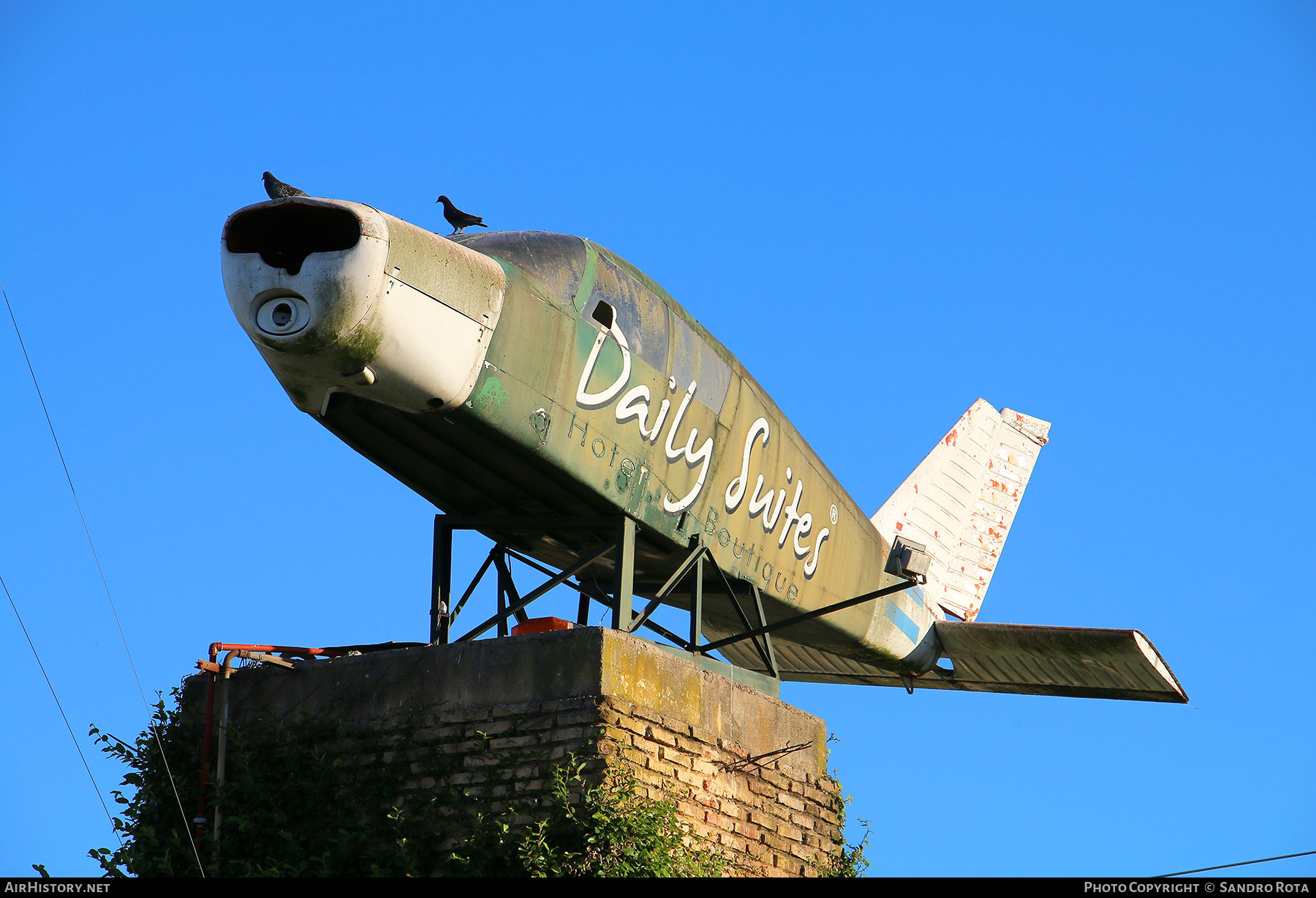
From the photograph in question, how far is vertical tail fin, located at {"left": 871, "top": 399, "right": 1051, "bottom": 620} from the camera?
687 inches

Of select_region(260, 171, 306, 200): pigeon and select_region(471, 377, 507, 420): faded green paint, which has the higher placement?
select_region(260, 171, 306, 200): pigeon

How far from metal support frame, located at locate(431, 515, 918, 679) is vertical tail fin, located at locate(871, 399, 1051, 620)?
3.82 m

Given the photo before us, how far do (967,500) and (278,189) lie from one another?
10.5m

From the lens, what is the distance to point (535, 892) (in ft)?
28.0

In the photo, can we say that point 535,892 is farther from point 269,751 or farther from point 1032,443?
point 1032,443

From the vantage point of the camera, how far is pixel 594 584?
44.8 feet

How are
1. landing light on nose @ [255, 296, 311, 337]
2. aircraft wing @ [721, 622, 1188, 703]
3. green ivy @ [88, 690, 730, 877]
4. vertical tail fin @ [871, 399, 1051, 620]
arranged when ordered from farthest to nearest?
1. vertical tail fin @ [871, 399, 1051, 620]
2. aircraft wing @ [721, 622, 1188, 703]
3. green ivy @ [88, 690, 730, 877]
4. landing light on nose @ [255, 296, 311, 337]

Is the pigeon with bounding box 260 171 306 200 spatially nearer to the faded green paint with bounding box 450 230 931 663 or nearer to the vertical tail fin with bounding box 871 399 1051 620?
the faded green paint with bounding box 450 230 931 663

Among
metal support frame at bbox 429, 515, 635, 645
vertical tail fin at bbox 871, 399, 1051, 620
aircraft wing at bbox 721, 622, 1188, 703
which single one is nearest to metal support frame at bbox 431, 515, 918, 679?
metal support frame at bbox 429, 515, 635, 645

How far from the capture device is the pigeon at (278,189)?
10227mm

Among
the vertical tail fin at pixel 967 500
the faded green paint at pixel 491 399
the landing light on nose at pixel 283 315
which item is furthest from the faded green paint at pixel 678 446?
the vertical tail fin at pixel 967 500

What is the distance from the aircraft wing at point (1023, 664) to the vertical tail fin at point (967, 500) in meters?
0.93

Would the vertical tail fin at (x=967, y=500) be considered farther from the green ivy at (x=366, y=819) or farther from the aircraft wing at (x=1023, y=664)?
the green ivy at (x=366, y=819)

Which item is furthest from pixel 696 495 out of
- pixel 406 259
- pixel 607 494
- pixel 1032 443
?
pixel 1032 443
